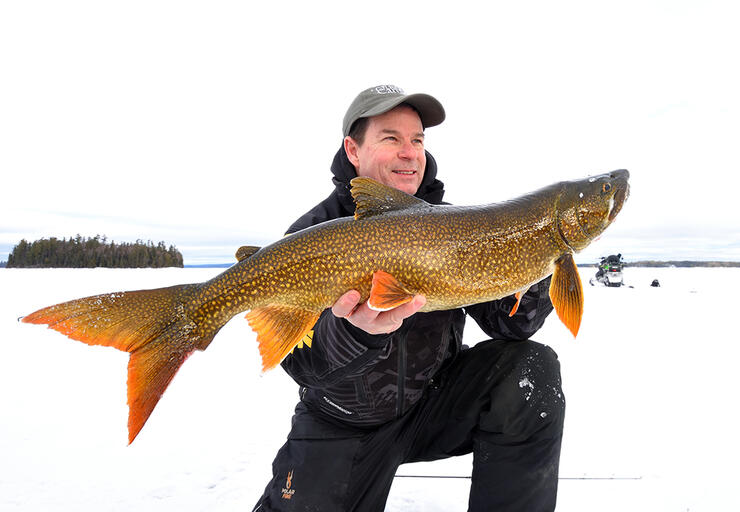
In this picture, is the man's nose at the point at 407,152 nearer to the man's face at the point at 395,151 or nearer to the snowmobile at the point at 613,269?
the man's face at the point at 395,151

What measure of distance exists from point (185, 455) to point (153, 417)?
906 mm

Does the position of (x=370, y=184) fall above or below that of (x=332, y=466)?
above

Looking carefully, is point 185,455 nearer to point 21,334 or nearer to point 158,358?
point 158,358

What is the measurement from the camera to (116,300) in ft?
7.15

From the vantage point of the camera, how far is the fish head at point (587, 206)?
2.57 meters

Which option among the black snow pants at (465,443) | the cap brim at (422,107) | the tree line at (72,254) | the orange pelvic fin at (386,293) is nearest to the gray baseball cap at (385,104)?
the cap brim at (422,107)

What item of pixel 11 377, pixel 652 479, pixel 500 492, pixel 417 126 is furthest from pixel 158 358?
pixel 11 377

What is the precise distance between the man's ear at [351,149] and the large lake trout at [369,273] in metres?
1.35

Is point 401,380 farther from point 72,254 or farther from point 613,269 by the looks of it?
point 72,254

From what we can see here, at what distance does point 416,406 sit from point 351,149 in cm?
215

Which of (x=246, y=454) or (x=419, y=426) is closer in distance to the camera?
(x=419, y=426)

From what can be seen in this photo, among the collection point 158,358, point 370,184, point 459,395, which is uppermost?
point 370,184

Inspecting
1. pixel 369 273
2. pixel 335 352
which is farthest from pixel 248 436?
pixel 369 273

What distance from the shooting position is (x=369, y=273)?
2.36 meters
